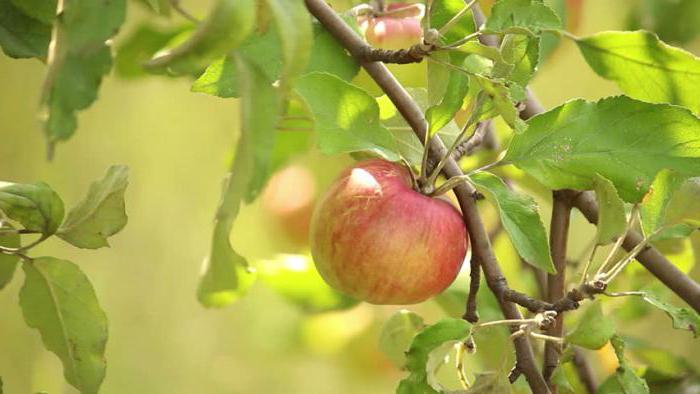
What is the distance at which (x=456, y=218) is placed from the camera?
558 millimetres

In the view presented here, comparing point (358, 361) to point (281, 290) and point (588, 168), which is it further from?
point (588, 168)

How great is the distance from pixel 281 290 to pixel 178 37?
225 millimetres

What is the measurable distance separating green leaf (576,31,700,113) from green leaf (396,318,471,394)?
18 centimetres

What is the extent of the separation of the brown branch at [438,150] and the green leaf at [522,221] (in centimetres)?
2

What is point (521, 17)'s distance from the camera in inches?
21.1

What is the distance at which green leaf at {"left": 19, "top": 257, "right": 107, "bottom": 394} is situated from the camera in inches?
20.8

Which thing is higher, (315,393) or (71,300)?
(71,300)

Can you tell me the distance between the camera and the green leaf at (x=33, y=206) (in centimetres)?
51

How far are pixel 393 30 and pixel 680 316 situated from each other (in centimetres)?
26

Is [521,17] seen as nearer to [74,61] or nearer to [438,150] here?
[438,150]

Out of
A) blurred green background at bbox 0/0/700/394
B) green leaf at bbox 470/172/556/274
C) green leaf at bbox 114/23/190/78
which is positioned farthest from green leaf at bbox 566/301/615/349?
blurred green background at bbox 0/0/700/394

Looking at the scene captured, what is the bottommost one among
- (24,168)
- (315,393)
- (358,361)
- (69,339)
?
(315,393)

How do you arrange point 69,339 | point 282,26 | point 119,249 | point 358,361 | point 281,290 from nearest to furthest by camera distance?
1. point 282,26
2. point 69,339
3. point 281,290
4. point 358,361
5. point 119,249

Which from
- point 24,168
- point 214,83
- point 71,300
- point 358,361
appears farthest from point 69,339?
point 24,168
